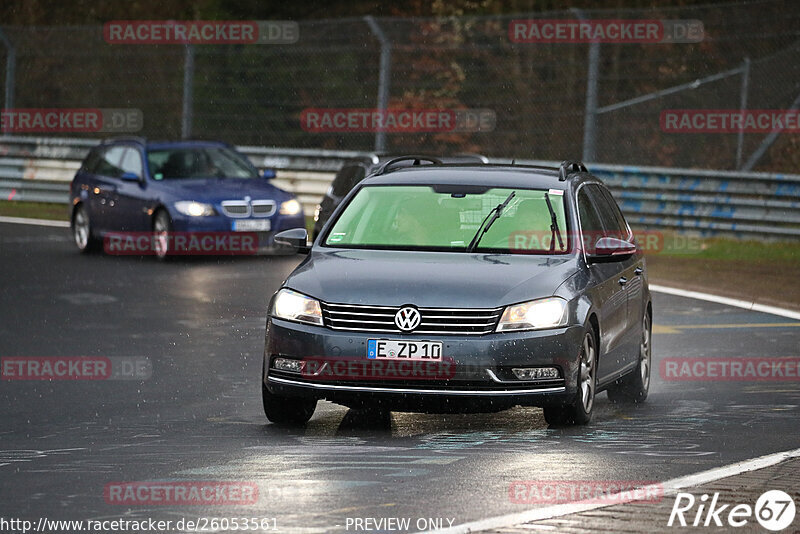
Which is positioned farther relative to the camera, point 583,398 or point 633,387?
point 633,387

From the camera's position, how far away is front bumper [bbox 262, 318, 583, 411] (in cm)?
943

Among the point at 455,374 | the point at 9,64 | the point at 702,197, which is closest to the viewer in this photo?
the point at 455,374

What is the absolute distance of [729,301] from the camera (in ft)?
57.5

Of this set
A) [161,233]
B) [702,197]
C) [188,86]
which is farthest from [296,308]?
[188,86]

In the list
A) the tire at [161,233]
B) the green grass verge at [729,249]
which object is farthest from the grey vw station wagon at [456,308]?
the green grass verge at [729,249]

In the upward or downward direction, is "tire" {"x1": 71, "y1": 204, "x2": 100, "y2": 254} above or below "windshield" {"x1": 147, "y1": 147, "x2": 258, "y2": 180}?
below

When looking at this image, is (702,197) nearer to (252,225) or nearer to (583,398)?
(252,225)

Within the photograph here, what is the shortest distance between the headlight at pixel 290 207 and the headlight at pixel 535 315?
41.6ft

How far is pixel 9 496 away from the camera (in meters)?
7.79

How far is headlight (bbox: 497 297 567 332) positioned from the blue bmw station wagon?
12429mm

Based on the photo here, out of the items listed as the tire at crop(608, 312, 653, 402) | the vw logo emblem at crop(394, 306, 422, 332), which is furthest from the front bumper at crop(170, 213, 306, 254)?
the vw logo emblem at crop(394, 306, 422, 332)

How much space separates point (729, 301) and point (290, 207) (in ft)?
22.4

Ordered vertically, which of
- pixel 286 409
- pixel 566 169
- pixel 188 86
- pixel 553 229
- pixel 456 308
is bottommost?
pixel 286 409

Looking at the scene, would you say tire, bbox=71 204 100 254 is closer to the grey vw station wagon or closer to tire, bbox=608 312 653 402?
the grey vw station wagon
